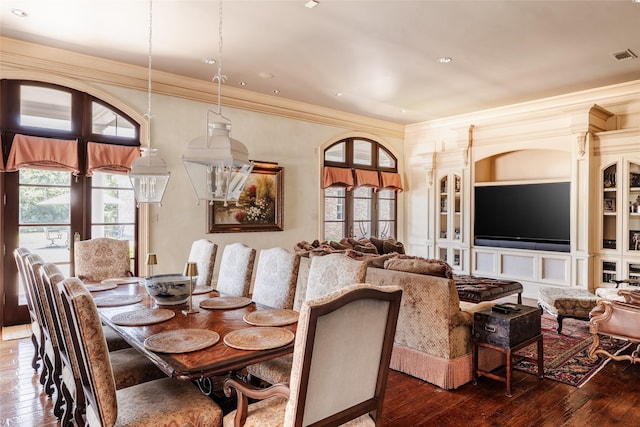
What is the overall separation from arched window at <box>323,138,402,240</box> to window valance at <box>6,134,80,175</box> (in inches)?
152

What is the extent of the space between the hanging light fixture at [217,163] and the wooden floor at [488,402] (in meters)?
1.81

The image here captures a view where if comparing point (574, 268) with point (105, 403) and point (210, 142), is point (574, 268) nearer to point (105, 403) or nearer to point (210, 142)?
point (210, 142)

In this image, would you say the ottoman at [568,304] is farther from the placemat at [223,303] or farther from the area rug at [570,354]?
the placemat at [223,303]

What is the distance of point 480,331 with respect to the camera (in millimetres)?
3135

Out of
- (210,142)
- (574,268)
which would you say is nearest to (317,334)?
(210,142)

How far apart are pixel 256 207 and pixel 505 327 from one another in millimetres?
4186

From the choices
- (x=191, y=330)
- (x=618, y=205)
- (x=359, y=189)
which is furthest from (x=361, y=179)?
(x=191, y=330)

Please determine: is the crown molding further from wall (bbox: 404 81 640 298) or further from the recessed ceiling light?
wall (bbox: 404 81 640 298)

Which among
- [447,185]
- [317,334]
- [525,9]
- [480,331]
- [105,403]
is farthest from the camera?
[447,185]

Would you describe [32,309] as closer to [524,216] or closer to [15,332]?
[15,332]

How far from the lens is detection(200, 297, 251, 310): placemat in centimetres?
271

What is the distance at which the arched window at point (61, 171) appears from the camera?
440 centimetres

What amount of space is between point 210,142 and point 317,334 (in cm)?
154

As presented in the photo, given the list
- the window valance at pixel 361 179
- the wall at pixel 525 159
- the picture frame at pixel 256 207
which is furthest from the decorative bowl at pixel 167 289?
the wall at pixel 525 159
